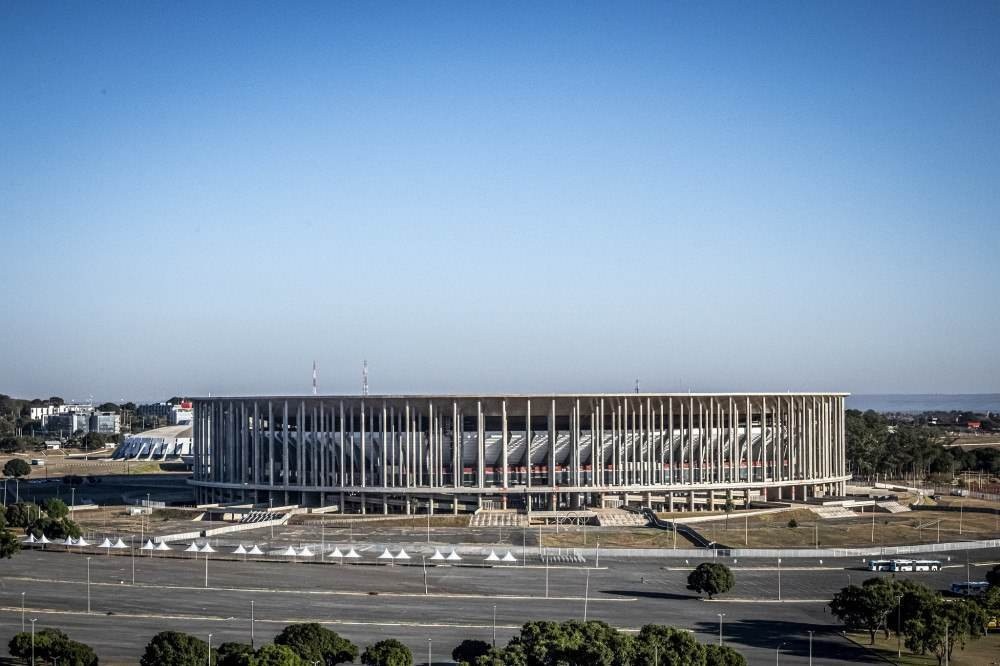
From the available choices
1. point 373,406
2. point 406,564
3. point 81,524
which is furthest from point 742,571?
point 81,524

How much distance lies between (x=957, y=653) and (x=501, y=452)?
238 ft

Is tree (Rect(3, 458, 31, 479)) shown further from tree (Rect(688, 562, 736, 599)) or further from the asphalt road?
tree (Rect(688, 562, 736, 599))

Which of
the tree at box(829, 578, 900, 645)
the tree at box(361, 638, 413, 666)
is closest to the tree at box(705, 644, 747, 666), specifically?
the tree at box(361, 638, 413, 666)

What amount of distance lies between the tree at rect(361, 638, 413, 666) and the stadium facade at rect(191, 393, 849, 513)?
7223 cm

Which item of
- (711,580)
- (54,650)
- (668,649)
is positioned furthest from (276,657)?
(711,580)

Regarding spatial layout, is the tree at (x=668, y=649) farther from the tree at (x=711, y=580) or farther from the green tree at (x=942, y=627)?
the tree at (x=711, y=580)

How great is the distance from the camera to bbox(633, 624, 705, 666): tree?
179ft

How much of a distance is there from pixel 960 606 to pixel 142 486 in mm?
135803

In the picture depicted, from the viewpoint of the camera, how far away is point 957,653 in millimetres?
65062

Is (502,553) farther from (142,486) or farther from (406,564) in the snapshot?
(142,486)

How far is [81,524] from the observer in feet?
396

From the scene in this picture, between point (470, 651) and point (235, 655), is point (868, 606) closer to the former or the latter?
point (470, 651)

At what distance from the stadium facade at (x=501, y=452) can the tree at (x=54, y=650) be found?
72.6 m

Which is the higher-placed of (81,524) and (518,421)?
(518,421)
